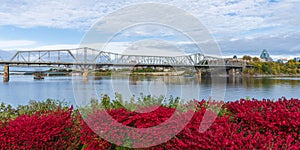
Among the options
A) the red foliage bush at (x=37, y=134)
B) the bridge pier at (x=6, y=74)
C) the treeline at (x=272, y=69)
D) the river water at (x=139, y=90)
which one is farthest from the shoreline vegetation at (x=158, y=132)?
the treeline at (x=272, y=69)

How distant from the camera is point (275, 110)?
456 cm

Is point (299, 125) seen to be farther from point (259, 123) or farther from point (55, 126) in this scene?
point (55, 126)

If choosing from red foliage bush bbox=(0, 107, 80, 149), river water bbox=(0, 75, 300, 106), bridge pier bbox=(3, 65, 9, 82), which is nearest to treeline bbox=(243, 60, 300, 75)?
river water bbox=(0, 75, 300, 106)

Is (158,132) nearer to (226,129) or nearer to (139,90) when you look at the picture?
(226,129)

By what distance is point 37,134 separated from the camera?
421cm

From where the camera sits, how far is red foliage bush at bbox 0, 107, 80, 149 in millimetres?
4230

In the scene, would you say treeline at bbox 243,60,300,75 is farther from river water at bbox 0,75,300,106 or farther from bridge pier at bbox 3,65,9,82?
bridge pier at bbox 3,65,9,82

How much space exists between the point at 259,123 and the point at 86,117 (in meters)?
2.67

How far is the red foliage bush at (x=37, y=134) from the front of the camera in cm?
423

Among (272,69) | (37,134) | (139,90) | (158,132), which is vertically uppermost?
(272,69)

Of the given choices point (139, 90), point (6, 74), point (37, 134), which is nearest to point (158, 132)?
point (37, 134)

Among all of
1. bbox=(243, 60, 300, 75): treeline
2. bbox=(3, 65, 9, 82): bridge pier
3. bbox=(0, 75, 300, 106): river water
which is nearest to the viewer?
bbox=(0, 75, 300, 106): river water

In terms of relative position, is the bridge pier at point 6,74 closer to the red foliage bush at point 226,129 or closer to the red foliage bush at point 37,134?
the red foliage bush at point 37,134

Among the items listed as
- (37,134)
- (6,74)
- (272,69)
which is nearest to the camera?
(37,134)
